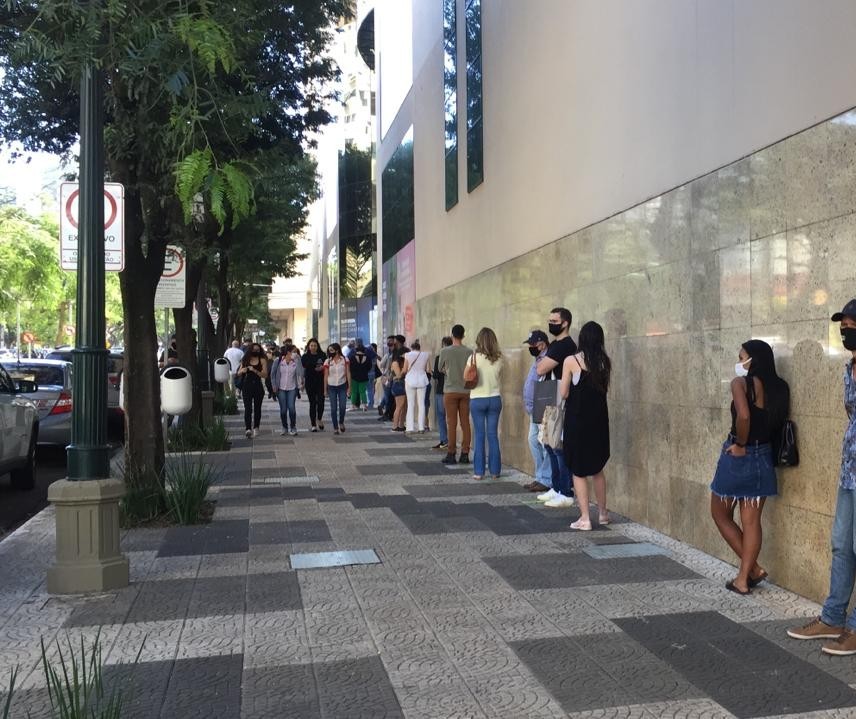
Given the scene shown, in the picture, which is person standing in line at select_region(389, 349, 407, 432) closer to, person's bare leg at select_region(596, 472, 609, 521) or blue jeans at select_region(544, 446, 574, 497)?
blue jeans at select_region(544, 446, 574, 497)

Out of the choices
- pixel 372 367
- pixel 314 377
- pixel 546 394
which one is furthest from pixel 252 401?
pixel 546 394

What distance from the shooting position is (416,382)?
15.9 m

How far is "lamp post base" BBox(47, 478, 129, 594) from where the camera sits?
222 inches

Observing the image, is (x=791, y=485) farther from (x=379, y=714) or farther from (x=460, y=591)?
(x=379, y=714)

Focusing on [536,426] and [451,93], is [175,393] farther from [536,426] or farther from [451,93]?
[451,93]

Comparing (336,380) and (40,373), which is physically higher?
(40,373)

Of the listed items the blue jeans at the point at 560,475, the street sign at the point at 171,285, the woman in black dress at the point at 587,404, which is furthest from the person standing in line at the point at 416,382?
the woman in black dress at the point at 587,404

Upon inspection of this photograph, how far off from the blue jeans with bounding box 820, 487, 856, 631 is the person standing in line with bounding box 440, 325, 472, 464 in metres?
7.08

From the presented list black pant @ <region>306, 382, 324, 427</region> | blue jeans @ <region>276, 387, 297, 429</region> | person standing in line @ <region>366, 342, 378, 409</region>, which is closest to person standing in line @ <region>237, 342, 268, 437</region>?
blue jeans @ <region>276, 387, 297, 429</region>

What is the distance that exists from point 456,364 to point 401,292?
428 inches

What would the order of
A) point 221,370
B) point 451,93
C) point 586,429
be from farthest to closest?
1. point 221,370
2. point 451,93
3. point 586,429

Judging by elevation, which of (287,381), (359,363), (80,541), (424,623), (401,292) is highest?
(401,292)

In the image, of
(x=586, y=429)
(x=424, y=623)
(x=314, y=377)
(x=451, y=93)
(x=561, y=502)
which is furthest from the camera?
(x=314, y=377)

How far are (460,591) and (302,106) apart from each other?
9855 mm
